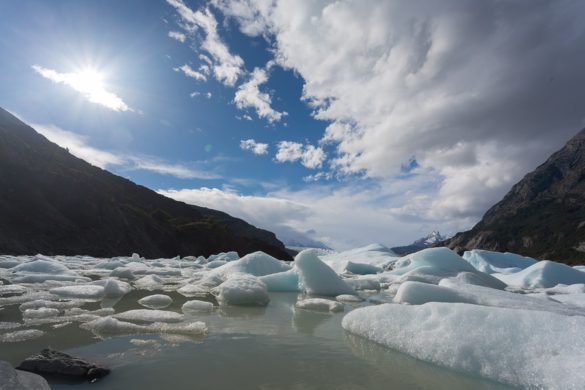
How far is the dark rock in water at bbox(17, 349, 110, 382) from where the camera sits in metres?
3.17

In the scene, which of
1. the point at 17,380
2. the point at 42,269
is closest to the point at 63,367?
the point at 17,380

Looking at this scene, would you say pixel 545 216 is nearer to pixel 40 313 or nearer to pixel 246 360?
pixel 246 360

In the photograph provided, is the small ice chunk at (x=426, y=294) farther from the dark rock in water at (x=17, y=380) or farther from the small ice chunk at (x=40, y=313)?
the dark rock in water at (x=17, y=380)

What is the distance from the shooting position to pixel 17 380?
2.60 meters

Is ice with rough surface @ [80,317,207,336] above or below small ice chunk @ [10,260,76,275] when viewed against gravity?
below

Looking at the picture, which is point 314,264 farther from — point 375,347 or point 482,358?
point 482,358

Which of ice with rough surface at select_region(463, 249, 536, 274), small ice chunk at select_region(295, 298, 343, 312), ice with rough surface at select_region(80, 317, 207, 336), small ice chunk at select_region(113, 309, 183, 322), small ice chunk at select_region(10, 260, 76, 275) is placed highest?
ice with rough surface at select_region(463, 249, 536, 274)

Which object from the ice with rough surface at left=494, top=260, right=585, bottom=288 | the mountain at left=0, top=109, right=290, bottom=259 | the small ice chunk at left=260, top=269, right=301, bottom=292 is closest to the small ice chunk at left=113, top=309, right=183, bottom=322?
the small ice chunk at left=260, top=269, right=301, bottom=292

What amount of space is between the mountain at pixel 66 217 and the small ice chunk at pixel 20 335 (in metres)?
26.1

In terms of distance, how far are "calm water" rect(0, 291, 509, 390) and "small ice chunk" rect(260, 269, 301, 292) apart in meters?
5.99

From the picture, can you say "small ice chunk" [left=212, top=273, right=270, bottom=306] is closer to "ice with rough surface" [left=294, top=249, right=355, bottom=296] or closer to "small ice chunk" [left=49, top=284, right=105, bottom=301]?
"small ice chunk" [left=49, top=284, right=105, bottom=301]

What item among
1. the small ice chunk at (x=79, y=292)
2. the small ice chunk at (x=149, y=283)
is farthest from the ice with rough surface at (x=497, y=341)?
the small ice chunk at (x=149, y=283)

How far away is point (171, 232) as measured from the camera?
52.1 meters

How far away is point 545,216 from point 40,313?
138 m
